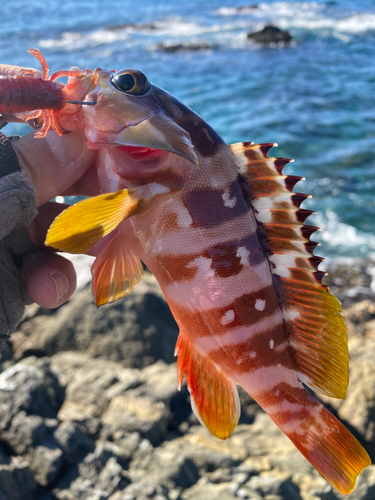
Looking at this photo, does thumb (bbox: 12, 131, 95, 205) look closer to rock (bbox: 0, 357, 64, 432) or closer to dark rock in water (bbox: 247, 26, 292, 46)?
rock (bbox: 0, 357, 64, 432)

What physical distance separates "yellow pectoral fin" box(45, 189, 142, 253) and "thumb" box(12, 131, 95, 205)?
416 millimetres

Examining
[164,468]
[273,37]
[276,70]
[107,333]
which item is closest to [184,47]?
[273,37]

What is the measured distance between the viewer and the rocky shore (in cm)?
283

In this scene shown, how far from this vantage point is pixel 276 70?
15.9m

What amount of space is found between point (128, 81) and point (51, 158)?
53cm

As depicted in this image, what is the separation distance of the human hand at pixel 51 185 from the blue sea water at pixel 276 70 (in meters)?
5.15

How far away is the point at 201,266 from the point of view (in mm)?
1953

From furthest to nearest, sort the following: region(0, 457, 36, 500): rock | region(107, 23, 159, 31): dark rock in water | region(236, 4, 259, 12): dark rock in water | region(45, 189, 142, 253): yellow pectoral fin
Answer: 1. region(236, 4, 259, 12): dark rock in water
2. region(107, 23, 159, 31): dark rock in water
3. region(0, 457, 36, 500): rock
4. region(45, 189, 142, 253): yellow pectoral fin

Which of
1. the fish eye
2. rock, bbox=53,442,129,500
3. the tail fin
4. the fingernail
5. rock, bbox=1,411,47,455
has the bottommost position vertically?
rock, bbox=53,442,129,500

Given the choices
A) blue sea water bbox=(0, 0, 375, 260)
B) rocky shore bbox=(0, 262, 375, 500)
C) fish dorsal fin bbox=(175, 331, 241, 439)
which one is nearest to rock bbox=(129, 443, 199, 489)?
rocky shore bbox=(0, 262, 375, 500)

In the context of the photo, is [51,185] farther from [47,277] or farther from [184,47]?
[184,47]

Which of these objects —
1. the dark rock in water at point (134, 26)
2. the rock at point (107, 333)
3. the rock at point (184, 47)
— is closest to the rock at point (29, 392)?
the rock at point (107, 333)

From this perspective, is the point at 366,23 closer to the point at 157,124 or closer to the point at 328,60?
the point at 328,60

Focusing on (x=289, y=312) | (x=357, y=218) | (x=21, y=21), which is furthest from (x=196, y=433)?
(x=21, y=21)
